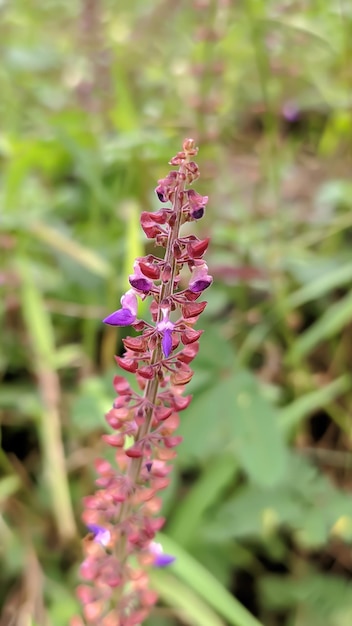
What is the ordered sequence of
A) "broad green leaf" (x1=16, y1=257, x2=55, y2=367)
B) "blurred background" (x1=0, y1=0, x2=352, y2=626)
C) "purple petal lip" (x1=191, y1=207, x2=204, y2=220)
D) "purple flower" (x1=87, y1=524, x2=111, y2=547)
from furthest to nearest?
1. "broad green leaf" (x1=16, y1=257, x2=55, y2=367)
2. "blurred background" (x1=0, y1=0, x2=352, y2=626)
3. "purple flower" (x1=87, y1=524, x2=111, y2=547)
4. "purple petal lip" (x1=191, y1=207, x2=204, y2=220)

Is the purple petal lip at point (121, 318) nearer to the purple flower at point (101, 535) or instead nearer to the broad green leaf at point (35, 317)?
the purple flower at point (101, 535)

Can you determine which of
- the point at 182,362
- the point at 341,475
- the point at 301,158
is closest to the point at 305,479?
the point at 341,475

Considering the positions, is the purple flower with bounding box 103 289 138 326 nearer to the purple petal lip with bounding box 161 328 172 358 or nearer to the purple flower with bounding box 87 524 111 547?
the purple petal lip with bounding box 161 328 172 358

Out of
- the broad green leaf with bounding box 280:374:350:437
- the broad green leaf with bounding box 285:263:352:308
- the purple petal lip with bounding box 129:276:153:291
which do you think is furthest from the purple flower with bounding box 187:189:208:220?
the broad green leaf with bounding box 285:263:352:308

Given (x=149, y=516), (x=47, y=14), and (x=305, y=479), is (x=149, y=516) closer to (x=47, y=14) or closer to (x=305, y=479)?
(x=305, y=479)

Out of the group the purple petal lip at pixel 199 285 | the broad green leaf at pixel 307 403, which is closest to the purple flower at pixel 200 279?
the purple petal lip at pixel 199 285

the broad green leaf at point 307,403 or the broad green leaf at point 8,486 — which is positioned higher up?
the broad green leaf at point 307,403
